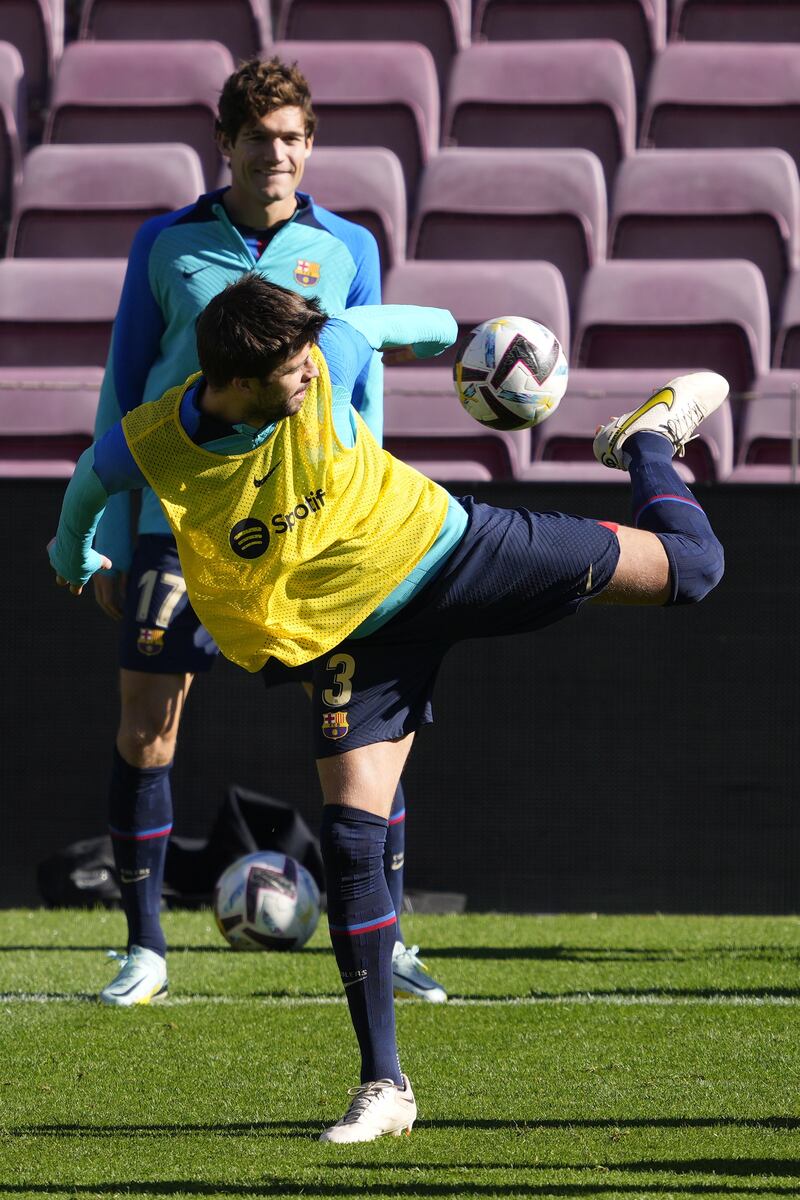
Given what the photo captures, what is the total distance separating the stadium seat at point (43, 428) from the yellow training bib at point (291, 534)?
4.22 metres

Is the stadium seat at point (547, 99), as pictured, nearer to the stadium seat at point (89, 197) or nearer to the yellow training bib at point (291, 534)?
the stadium seat at point (89, 197)

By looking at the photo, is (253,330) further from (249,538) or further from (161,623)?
(161,623)

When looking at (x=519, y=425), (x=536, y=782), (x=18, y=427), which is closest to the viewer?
(x=519, y=425)

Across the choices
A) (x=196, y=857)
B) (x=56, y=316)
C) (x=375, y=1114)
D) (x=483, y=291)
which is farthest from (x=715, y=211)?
(x=375, y=1114)

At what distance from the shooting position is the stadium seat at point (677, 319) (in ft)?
26.9

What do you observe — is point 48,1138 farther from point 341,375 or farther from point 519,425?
point 519,425

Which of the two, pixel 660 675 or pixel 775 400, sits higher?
pixel 775 400

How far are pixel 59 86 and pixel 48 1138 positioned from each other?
8.03m

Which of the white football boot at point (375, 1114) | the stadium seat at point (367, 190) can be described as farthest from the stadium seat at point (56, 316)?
the white football boot at point (375, 1114)

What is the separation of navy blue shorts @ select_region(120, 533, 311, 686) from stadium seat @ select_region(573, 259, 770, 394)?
430 centimetres

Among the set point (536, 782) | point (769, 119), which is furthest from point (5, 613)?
point (769, 119)

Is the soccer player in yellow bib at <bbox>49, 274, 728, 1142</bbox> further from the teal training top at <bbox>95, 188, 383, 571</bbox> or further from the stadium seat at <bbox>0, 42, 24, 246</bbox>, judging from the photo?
the stadium seat at <bbox>0, 42, 24, 246</bbox>

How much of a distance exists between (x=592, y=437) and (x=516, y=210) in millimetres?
2032

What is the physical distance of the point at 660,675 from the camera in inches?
249
